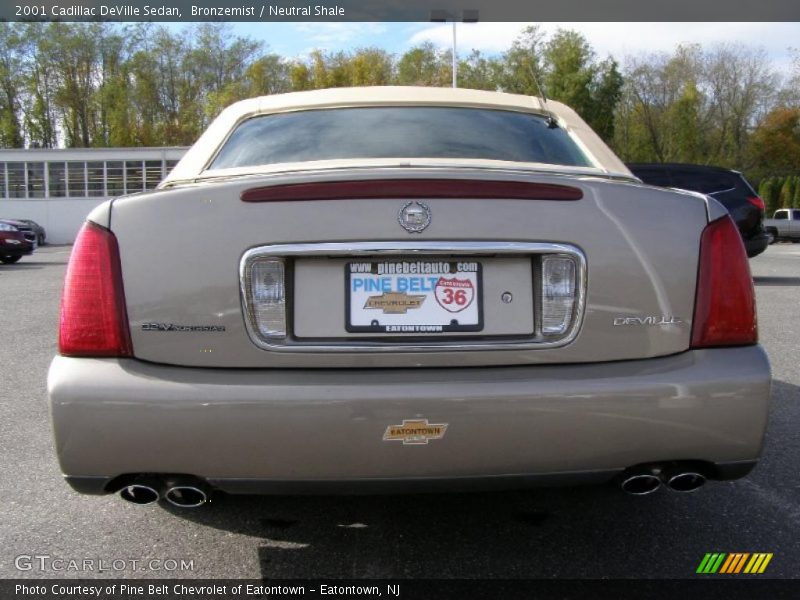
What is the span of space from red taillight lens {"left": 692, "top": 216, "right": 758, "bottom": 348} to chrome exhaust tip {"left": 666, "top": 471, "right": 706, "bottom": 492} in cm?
38

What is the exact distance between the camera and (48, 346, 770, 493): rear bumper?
2010 millimetres

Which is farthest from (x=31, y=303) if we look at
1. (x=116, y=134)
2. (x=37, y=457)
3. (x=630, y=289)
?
(x=116, y=134)

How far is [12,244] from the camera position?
808 inches

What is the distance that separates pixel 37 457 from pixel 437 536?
2.14 meters

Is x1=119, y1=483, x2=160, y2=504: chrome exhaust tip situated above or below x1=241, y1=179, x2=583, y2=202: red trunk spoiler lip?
below

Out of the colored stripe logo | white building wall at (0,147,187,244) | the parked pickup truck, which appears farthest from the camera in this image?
white building wall at (0,147,187,244)

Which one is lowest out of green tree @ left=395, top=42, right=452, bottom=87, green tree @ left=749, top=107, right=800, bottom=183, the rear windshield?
the rear windshield

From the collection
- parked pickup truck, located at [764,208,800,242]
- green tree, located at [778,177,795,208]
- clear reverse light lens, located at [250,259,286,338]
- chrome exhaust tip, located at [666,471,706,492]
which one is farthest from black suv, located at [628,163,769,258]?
green tree, located at [778,177,795,208]

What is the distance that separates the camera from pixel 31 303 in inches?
413

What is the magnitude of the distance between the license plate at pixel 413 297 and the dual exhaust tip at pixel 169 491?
2.05 feet

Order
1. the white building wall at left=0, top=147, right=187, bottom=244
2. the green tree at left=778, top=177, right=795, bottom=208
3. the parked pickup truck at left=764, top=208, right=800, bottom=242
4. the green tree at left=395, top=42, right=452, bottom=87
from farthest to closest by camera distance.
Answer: the green tree at left=395, top=42, right=452, bottom=87 < the green tree at left=778, top=177, right=795, bottom=208 < the white building wall at left=0, top=147, right=187, bottom=244 < the parked pickup truck at left=764, top=208, right=800, bottom=242

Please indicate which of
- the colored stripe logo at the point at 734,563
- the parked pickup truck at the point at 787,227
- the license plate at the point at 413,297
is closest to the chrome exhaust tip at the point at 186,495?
the license plate at the point at 413,297

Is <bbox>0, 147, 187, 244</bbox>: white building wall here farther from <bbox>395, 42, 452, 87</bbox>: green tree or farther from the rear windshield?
the rear windshield

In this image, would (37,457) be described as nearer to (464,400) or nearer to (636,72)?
(464,400)
